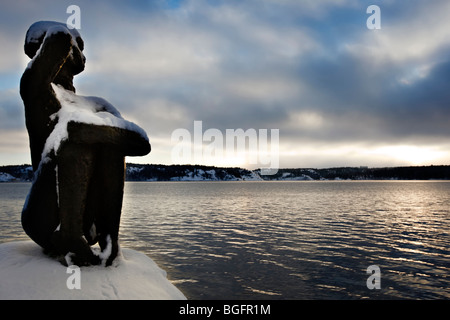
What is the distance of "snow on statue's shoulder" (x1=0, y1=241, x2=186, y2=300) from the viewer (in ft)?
10.6

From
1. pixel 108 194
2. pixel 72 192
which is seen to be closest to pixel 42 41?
pixel 72 192

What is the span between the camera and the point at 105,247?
13.2 ft

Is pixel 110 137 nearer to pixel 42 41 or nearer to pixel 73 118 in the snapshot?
pixel 73 118

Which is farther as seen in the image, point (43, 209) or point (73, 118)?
point (43, 209)

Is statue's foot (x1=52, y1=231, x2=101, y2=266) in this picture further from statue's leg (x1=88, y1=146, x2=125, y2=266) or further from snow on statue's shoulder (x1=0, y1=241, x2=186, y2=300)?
statue's leg (x1=88, y1=146, x2=125, y2=266)

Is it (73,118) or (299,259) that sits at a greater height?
(73,118)

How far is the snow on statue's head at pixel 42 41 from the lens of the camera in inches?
151

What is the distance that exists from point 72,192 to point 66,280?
3.29ft

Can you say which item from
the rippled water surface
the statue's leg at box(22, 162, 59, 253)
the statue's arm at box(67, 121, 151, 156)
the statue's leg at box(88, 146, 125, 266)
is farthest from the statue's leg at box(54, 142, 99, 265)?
A: the rippled water surface

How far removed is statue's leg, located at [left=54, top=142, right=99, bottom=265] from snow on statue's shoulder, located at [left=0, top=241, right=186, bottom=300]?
0.31 meters

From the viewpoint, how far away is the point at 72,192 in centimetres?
362
